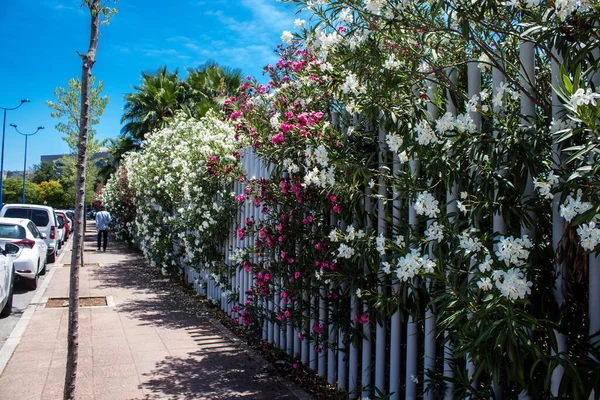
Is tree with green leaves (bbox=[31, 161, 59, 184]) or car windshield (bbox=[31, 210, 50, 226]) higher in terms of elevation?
tree with green leaves (bbox=[31, 161, 59, 184])

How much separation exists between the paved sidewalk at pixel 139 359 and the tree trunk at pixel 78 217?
1149 mm

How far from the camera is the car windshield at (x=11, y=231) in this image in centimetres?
1166

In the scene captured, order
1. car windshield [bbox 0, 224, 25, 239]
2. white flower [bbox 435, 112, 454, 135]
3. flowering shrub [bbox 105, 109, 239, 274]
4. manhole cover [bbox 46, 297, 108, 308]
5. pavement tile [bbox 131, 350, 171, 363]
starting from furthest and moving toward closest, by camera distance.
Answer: car windshield [bbox 0, 224, 25, 239] < manhole cover [bbox 46, 297, 108, 308] < flowering shrub [bbox 105, 109, 239, 274] < pavement tile [bbox 131, 350, 171, 363] < white flower [bbox 435, 112, 454, 135]

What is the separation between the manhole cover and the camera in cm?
941

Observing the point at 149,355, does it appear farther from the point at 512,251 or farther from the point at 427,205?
the point at 512,251

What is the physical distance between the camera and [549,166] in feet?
8.50

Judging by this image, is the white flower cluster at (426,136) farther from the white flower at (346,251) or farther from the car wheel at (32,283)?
the car wheel at (32,283)

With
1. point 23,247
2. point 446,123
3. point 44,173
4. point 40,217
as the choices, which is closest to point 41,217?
point 40,217

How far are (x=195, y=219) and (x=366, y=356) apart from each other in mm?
5467

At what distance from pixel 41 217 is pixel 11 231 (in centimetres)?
583

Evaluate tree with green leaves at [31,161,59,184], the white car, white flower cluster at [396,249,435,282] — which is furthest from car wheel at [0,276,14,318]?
tree with green leaves at [31,161,59,184]

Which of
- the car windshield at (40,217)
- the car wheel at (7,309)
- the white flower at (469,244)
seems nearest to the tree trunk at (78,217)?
the white flower at (469,244)

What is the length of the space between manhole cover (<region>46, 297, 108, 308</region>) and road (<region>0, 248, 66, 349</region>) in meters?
0.44

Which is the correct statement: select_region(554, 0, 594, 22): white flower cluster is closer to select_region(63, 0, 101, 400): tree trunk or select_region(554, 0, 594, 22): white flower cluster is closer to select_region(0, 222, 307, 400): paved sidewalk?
select_region(63, 0, 101, 400): tree trunk
